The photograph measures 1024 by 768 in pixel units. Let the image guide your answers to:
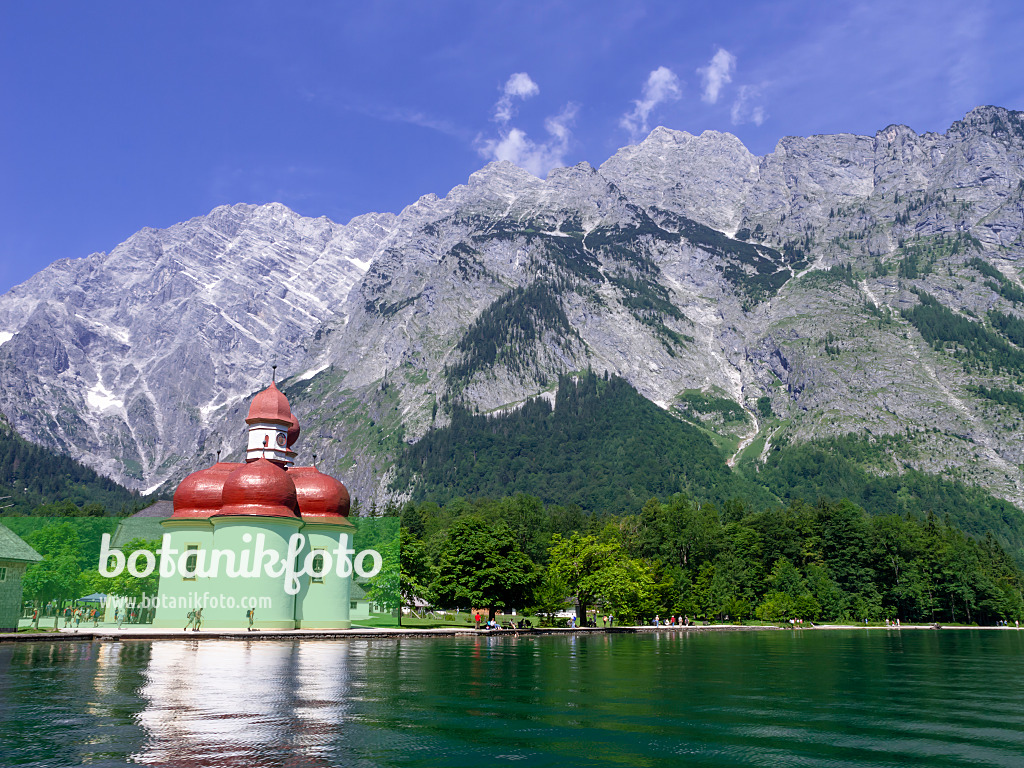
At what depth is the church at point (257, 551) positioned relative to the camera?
6269 cm

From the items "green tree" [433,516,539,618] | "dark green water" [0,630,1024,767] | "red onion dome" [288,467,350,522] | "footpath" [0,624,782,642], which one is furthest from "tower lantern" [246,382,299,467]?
"dark green water" [0,630,1024,767]

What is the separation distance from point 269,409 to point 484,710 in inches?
2156

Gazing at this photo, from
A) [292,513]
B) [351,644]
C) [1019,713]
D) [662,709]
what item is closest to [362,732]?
[662,709]

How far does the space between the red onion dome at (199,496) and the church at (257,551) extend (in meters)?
0.09

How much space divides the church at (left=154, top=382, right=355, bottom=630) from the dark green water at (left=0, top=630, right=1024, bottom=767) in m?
15.7

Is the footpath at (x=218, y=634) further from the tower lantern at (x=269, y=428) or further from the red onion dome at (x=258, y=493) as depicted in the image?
the tower lantern at (x=269, y=428)

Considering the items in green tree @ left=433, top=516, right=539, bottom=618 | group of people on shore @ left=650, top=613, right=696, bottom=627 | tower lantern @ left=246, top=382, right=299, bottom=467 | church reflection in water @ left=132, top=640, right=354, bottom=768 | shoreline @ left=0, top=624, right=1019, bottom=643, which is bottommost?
group of people on shore @ left=650, top=613, right=696, bottom=627

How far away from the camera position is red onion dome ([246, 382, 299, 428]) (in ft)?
243

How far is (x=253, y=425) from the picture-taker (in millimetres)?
75062

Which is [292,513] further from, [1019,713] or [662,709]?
[1019,713]

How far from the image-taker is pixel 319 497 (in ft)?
228

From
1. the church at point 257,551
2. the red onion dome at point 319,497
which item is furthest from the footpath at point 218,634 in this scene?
the red onion dome at point 319,497

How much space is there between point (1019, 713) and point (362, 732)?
23767 millimetres

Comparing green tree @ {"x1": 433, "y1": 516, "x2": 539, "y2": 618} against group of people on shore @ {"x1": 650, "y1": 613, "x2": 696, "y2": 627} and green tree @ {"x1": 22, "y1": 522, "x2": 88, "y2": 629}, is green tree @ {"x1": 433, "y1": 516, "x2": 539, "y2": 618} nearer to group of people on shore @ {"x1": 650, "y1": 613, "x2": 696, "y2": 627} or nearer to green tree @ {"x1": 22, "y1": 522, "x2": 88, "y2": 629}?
group of people on shore @ {"x1": 650, "y1": 613, "x2": 696, "y2": 627}
